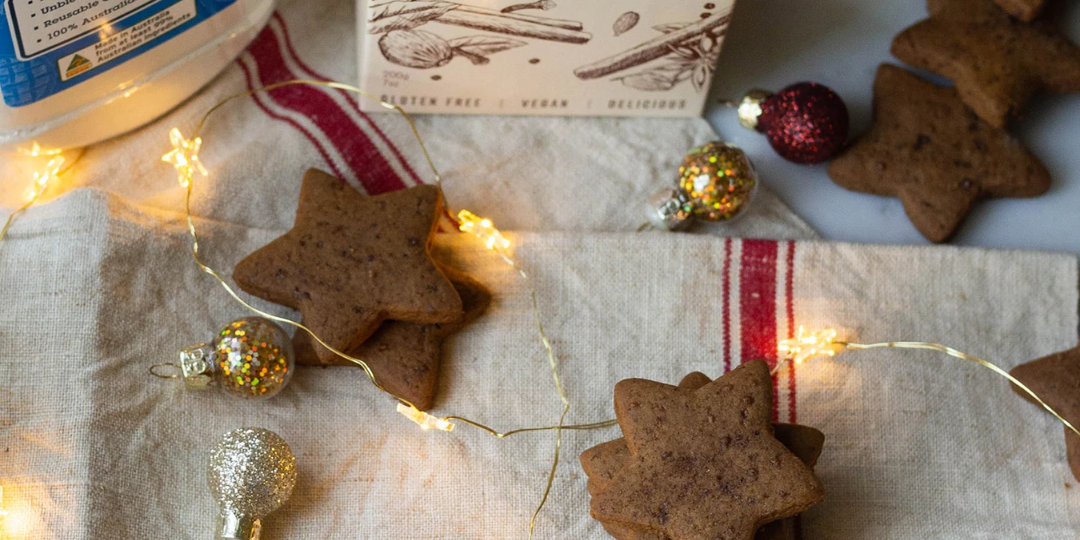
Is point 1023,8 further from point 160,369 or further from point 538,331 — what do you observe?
point 160,369

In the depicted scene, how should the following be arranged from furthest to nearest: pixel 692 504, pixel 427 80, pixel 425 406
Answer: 1. pixel 427 80
2. pixel 425 406
3. pixel 692 504

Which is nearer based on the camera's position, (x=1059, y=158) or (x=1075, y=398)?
(x=1075, y=398)

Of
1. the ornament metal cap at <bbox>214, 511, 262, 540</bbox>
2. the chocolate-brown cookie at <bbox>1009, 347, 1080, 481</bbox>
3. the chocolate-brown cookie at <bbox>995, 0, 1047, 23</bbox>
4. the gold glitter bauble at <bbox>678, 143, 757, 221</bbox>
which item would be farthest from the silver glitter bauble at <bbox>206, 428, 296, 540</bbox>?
the chocolate-brown cookie at <bbox>995, 0, 1047, 23</bbox>

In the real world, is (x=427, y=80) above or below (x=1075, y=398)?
above

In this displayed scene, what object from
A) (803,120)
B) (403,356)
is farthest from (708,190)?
(403,356)

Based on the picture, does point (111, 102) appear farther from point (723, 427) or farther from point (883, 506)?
point (883, 506)

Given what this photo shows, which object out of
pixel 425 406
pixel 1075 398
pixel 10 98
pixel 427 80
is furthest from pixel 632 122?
pixel 10 98

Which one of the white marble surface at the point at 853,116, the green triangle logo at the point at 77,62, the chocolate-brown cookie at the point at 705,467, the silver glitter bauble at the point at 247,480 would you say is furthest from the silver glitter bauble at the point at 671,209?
the green triangle logo at the point at 77,62
